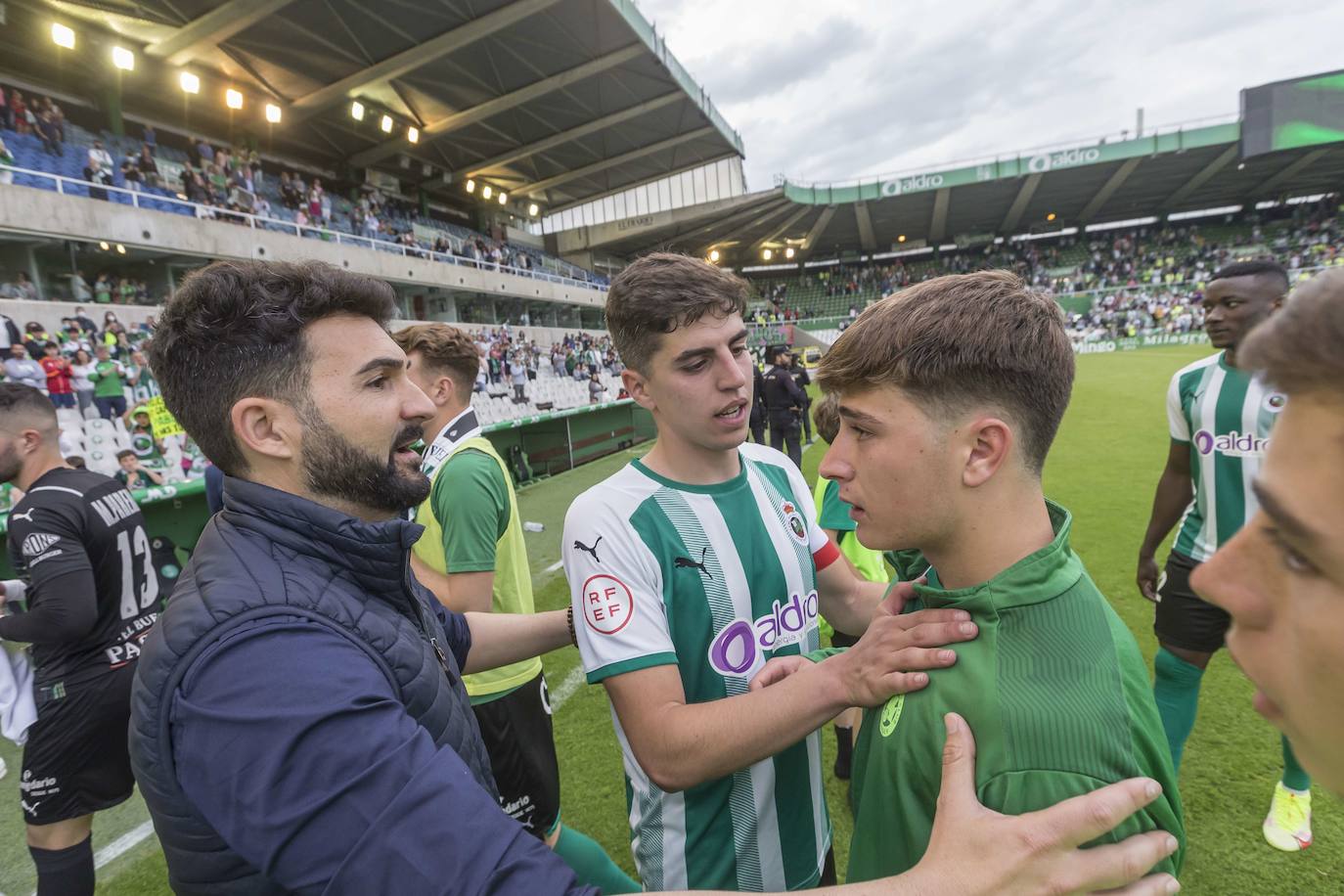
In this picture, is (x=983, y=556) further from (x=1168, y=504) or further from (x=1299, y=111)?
(x=1299, y=111)

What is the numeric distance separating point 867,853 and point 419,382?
274 centimetres

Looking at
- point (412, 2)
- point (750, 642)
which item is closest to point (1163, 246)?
point (412, 2)

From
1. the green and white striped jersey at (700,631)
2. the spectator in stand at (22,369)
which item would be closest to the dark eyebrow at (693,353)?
the green and white striped jersey at (700,631)

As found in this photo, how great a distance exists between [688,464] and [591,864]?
158cm

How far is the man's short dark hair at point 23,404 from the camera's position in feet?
8.87

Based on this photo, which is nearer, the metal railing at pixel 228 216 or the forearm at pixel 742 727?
the forearm at pixel 742 727

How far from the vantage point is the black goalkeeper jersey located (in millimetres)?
2492

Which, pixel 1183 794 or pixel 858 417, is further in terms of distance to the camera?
pixel 1183 794

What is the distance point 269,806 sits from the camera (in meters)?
0.94

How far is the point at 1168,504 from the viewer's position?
339cm

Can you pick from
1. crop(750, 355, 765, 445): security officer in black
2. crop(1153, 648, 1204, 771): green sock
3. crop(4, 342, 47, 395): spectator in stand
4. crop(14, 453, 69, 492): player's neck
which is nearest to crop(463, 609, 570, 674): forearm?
crop(14, 453, 69, 492): player's neck

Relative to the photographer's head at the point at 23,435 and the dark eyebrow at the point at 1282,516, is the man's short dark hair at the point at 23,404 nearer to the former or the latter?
the photographer's head at the point at 23,435

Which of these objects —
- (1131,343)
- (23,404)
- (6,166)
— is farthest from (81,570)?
(1131,343)

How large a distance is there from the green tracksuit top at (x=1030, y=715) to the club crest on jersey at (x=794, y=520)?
740mm
